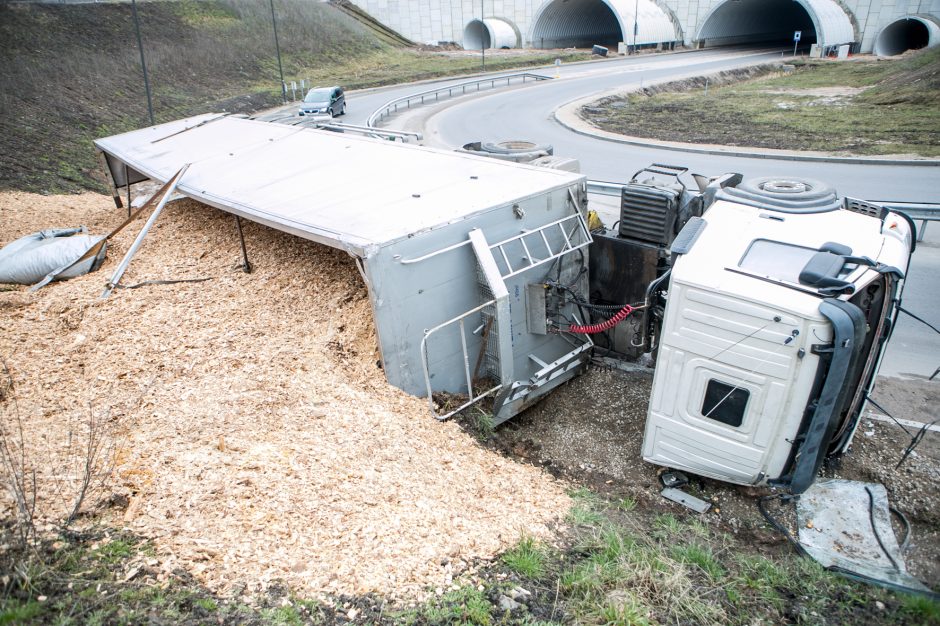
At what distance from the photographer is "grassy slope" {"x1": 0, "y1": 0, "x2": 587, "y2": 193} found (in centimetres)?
2030

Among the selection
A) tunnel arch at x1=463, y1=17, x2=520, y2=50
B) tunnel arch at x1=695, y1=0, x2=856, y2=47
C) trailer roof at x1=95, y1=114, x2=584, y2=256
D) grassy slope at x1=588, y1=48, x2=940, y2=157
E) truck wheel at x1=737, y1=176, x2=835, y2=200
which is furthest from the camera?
tunnel arch at x1=463, y1=17, x2=520, y2=50

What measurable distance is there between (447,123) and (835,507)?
896 inches

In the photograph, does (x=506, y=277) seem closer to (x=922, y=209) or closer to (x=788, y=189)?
(x=788, y=189)

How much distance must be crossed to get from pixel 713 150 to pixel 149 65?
28.0 metres

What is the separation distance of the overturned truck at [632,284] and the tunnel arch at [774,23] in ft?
147

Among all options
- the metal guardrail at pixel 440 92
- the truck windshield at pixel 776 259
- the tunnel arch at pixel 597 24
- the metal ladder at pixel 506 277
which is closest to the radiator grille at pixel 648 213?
the metal ladder at pixel 506 277

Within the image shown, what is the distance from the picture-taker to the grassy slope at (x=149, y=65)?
2030 centimetres

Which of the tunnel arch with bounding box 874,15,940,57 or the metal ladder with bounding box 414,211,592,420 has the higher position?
the metal ladder with bounding box 414,211,592,420

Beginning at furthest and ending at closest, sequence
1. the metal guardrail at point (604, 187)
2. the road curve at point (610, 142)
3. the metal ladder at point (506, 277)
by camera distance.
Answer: the road curve at point (610, 142) < the metal guardrail at point (604, 187) < the metal ladder at point (506, 277)

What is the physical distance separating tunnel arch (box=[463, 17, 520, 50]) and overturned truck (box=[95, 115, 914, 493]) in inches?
1926

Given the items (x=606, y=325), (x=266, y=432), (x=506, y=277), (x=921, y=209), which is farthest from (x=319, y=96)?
(x=266, y=432)

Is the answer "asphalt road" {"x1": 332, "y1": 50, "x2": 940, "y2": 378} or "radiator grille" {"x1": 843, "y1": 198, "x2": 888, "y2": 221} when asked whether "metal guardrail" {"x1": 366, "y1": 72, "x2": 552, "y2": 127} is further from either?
"radiator grille" {"x1": 843, "y1": 198, "x2": 888, "y2": 221}

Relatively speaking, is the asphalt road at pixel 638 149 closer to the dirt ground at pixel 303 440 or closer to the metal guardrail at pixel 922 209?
the metal guardrail at pixel 922 209

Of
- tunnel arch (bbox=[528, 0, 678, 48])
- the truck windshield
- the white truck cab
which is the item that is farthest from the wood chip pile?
tunnel arch (bbox=[528, 0, 678, 48])
